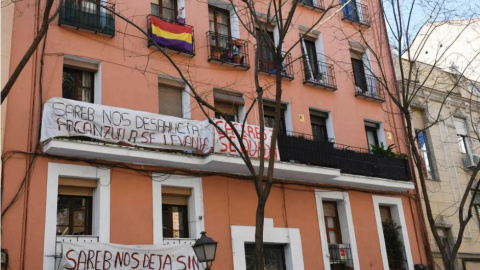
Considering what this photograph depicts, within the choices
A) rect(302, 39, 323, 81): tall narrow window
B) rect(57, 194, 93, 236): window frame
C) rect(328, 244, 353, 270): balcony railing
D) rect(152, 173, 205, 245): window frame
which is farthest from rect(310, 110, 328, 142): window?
rect(57, 194, 93, 236): window frame

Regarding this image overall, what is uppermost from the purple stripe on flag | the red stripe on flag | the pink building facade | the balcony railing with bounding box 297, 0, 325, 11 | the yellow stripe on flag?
the balcony railing with bounding box 297, 0, 325, 11

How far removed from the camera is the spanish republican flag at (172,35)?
14680 mm

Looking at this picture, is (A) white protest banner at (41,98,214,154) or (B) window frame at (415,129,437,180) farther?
(B) window frame at (415,129,437,180)

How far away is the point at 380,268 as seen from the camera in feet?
55.7

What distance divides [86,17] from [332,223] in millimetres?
9290

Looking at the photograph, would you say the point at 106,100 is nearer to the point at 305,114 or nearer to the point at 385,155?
the point at 305,114

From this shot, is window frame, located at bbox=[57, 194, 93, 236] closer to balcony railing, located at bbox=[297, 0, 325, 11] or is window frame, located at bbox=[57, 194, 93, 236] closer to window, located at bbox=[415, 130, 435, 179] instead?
balcony railing, located at bbox=[297, 0, 325, 11]

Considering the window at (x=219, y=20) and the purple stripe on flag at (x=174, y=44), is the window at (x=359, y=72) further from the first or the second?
the purple stripe on flag at (x=174, y=44)

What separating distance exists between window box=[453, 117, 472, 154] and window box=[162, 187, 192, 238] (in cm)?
1246

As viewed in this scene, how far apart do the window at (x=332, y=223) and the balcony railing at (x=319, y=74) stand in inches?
153

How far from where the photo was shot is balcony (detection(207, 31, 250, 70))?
15.9 meters

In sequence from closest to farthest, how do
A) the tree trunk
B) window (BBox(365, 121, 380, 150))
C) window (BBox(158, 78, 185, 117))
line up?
the tree trunk, window (BBox(158, 78, 185, 117)), window (BBox(365, 121, 380, 150))

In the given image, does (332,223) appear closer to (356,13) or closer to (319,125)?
(319,125)

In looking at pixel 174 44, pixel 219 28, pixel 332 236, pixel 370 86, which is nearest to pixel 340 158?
pixel 332 236
